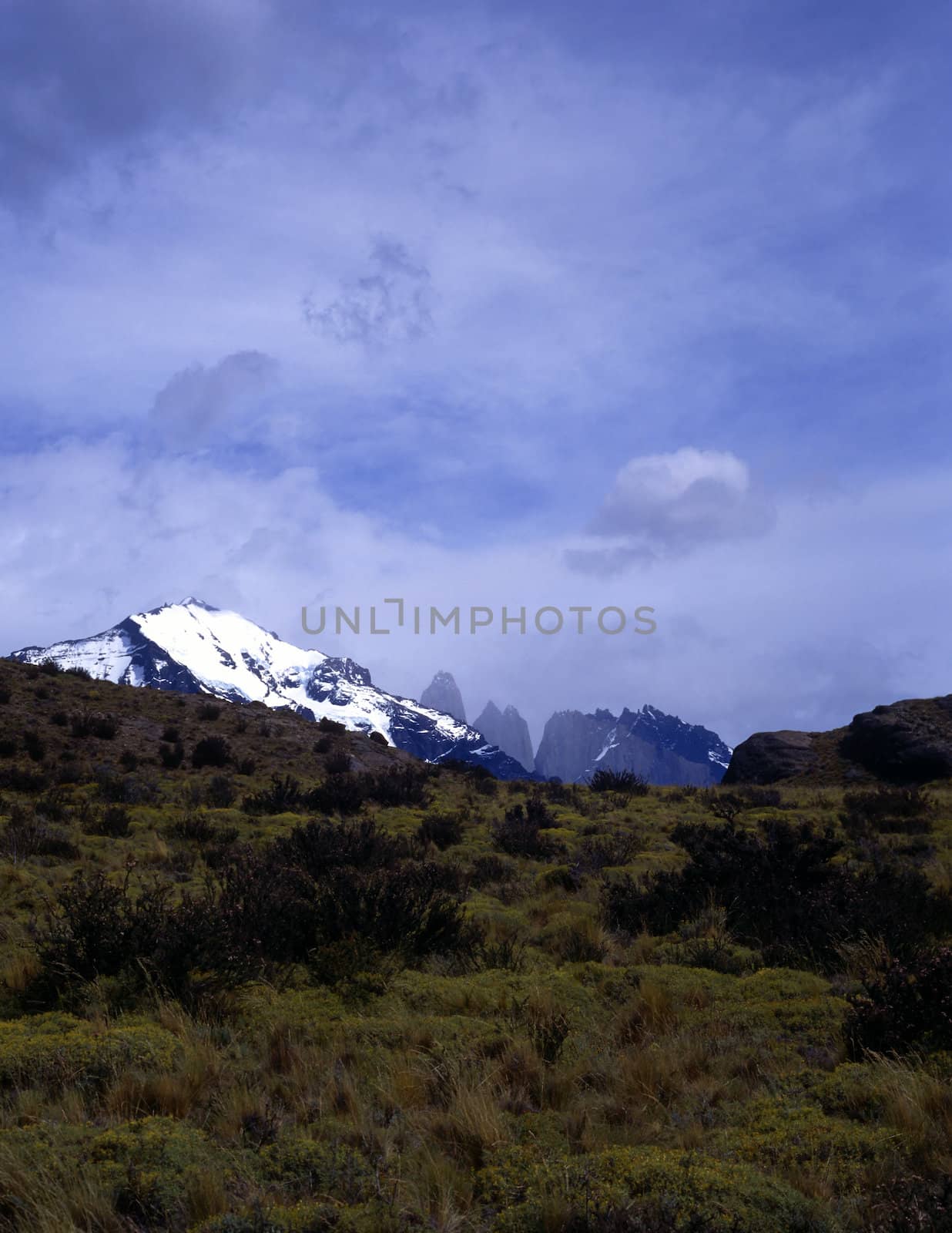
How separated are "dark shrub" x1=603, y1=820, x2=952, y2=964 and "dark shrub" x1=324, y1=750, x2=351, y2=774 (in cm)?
1502

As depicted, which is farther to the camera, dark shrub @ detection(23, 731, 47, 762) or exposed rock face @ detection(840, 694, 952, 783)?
exposed rock face @ detection(840, 694, 952, 783)

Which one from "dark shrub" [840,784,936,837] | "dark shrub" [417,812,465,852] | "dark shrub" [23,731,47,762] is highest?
"dark shrub" [23,731,47,762]

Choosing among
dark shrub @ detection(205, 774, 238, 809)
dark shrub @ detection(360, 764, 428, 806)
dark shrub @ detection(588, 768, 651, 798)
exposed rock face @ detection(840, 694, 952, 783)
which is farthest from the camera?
exposed rock face @ detection(840, 694, 952, 783)

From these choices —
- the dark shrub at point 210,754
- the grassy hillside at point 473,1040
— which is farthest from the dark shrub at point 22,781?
the grassy hillside at point 473,1040

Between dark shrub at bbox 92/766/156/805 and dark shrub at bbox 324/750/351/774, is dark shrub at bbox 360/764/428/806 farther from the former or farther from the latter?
dark shrub at bbox 92/766/156/805

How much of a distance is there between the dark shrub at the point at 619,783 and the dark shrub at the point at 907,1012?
2101 centimetres

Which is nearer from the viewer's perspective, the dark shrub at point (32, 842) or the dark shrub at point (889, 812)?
the dark shrub at point (32, 842)

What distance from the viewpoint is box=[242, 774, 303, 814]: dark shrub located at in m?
18.2

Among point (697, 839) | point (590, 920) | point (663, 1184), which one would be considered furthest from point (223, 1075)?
point (697, 839)

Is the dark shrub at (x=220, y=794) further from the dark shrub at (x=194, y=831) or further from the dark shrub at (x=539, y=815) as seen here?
the dark shrub at (x=539, y=815)

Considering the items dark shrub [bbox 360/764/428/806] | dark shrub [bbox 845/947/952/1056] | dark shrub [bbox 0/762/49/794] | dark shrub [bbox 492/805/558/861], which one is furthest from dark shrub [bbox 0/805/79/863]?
dark shrub [bbox 845/947/952/1056]

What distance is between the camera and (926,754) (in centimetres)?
3094

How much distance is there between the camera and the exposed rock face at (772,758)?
3509 centimetres

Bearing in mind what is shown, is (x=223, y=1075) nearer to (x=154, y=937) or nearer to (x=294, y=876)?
(x=154, y=937)
